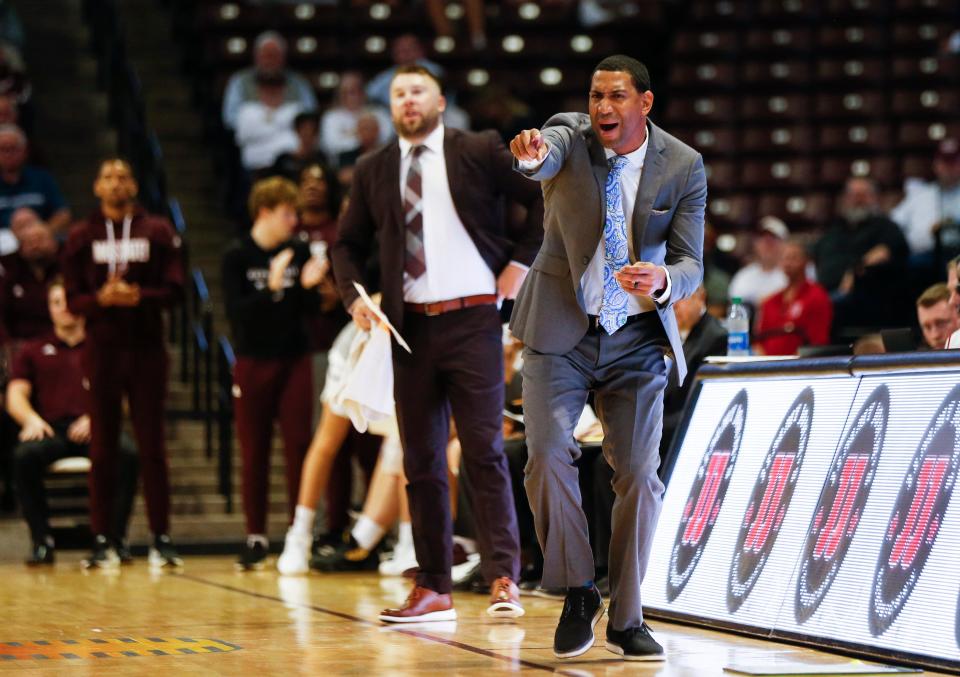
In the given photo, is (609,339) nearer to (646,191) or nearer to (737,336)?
(646,191)

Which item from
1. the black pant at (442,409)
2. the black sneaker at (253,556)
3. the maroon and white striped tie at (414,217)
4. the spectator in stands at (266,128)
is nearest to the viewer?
the black pant at (442,409)

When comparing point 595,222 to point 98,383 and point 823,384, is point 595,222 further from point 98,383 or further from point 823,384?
point 98,383

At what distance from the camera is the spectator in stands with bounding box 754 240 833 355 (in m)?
8.99

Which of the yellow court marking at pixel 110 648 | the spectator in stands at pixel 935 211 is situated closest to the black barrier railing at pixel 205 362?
the spectator in stands at pixel 935 211

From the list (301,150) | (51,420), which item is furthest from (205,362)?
(301,150)

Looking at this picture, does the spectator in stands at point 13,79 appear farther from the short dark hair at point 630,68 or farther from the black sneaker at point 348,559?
the short dark hair at point 630,68

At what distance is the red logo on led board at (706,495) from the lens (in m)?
5.22

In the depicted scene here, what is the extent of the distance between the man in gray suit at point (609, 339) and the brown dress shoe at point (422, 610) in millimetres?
926

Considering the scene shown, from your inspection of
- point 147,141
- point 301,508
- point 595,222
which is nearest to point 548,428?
point 595,222

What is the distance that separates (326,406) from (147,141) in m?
4.80

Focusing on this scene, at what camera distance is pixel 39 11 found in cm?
1421

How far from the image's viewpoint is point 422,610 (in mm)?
5328

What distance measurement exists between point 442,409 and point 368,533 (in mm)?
2341

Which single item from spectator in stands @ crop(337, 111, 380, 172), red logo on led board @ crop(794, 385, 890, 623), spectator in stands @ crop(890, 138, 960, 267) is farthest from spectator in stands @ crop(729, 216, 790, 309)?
red logo on led board @ crop(794, 385, 890, 623)
